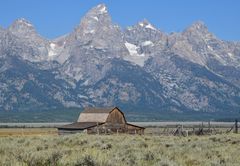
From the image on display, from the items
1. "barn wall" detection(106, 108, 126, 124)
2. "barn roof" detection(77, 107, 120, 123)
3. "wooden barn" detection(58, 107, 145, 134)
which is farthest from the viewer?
"barn wall" detection(106, 108, 126, 124)

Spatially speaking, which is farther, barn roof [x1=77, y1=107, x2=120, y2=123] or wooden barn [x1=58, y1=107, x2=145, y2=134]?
barn roof [x1=77, y1=107, x2=120, y2=123]

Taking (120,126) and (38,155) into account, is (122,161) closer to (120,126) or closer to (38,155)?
(38,155)

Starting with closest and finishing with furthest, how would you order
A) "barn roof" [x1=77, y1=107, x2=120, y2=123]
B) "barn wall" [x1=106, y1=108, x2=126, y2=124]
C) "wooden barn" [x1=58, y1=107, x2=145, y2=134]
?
"wooden barn" [x1=58, y1=107, x2=145, y2=134] < "barn roof" [x1=77, y1=107, x2=120, y2=123] < "barn wall" [x1=106, y1=108, x2=126, y2=124]

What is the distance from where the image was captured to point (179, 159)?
82.5 feet

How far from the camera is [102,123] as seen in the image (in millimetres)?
83000

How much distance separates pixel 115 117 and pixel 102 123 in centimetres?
398

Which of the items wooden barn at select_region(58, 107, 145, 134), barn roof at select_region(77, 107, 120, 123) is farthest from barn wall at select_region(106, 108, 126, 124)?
barn roof at select_region(77, 107, 120, 123)

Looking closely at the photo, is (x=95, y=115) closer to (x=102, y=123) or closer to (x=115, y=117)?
(x=115, y=117)

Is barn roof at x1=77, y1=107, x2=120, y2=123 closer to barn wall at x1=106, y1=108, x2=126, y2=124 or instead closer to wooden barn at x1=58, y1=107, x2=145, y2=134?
wooden barn at x1=58, y1=107, x2=145, y2=134

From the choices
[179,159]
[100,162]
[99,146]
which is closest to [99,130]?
[99,146]

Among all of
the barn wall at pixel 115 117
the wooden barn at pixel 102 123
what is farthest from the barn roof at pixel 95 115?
the barn wall at pixel 115 117

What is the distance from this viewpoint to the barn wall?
8512 centimetres

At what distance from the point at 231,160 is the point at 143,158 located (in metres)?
3.85

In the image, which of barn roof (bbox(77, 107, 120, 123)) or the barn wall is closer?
barn roof (bbox(77, 107, 120, 123))
